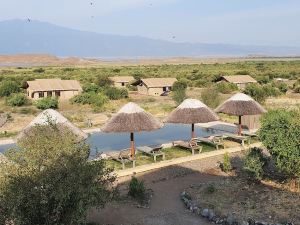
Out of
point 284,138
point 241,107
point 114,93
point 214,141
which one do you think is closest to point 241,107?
point 241,107

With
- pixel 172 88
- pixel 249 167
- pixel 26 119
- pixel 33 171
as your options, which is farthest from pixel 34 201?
pixel 172 88

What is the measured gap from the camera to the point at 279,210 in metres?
12.0

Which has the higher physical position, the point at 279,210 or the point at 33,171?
the point at 33,171

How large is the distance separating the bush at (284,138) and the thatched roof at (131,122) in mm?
4963

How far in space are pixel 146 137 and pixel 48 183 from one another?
15.5 metres

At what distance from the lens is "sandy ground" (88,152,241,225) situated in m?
11.9

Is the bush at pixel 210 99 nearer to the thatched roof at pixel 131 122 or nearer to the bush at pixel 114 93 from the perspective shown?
the bush at pixel 114 93

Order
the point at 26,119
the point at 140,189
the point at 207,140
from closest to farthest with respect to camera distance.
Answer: the point at 140,189
the point at 207,140
the point at 26,119

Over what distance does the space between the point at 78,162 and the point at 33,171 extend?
0.94 meters

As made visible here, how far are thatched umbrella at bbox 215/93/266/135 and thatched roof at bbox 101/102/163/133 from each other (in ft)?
16.4

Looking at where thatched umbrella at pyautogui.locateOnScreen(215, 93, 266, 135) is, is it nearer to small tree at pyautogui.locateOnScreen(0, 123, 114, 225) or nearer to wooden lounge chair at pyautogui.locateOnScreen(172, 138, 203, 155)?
wooden lounge chair at pyautogui.locateOnScreen(172, 138, 203, 155)

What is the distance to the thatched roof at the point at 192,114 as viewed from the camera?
1934 cm

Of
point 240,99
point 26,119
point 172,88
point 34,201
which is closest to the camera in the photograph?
point 34,201

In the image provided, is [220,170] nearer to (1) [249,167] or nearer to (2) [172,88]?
(1) [249,167]
